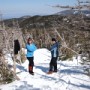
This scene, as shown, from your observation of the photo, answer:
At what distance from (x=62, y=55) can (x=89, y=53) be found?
35.5ft

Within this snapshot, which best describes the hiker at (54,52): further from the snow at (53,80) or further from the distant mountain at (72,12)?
the distant mountain at (72,12)

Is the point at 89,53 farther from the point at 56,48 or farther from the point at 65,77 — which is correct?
the point at 56,48

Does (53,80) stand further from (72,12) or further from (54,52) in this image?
(72,12)

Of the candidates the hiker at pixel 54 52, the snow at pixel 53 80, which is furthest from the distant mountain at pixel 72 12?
the hiker at pixel 54 52

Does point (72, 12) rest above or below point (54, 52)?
above

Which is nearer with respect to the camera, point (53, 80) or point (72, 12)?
point (72, 12)

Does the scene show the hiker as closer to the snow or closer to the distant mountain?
the snow

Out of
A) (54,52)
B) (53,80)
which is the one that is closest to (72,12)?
(53,80)

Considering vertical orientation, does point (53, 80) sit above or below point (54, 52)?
below

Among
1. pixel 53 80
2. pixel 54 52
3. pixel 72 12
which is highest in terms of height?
pixel 72 12

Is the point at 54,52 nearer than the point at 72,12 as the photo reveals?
No

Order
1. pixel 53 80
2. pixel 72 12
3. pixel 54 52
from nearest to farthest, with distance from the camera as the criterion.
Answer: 1. pixel 72 12
2. pixel 53 80
3. pixel 54 52

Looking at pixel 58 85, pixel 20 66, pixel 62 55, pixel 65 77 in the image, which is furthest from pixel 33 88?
pixel 62 55

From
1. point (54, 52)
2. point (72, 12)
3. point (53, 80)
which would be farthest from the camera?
point (54, 52)
